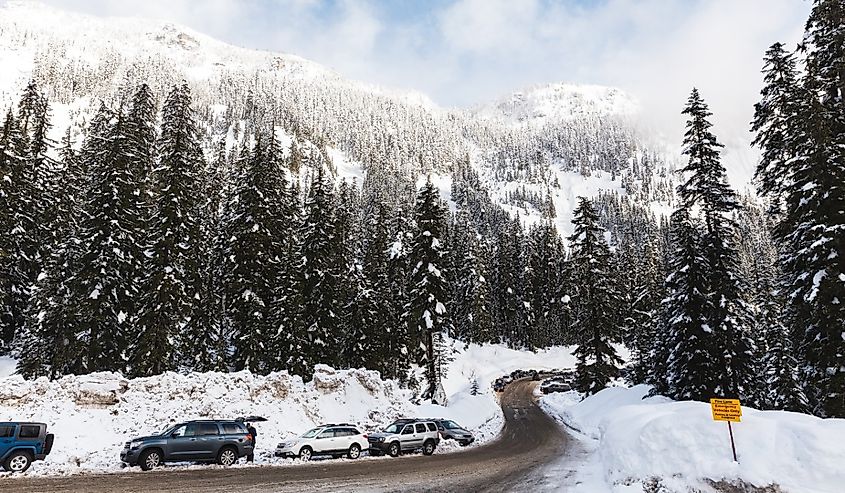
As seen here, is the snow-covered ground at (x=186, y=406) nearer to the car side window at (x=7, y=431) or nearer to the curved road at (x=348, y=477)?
the car side window at (x=7, y=431)

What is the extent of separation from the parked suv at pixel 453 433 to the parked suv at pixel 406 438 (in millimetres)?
1262

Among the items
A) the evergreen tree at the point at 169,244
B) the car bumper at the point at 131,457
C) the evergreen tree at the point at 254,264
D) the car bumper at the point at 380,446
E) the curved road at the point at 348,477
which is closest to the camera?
the curved road at the point at 348,477

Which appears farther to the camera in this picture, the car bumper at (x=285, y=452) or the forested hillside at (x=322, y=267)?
the car bumper at (x=285, y=452)

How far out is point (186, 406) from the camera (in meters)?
23.2

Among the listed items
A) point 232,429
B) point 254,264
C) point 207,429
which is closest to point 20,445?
point 207,429

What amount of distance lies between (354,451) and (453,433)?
641cm

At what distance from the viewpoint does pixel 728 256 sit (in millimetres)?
26219

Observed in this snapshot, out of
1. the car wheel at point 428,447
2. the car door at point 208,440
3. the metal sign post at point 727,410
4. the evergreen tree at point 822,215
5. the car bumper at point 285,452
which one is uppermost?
the evergreen tree at point 822,215

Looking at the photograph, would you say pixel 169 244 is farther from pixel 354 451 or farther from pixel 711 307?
pixel 711 307

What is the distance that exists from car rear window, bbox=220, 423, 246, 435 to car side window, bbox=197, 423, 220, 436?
0.31 metres

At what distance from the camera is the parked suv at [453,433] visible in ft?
85.0

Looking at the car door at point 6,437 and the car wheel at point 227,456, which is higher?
the car door at point 6,437

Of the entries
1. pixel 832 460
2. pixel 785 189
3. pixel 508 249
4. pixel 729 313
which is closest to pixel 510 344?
pixel 508 249

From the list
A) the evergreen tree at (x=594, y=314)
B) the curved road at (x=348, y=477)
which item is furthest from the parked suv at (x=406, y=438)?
the evergreen tree at (x=594, y=314)
